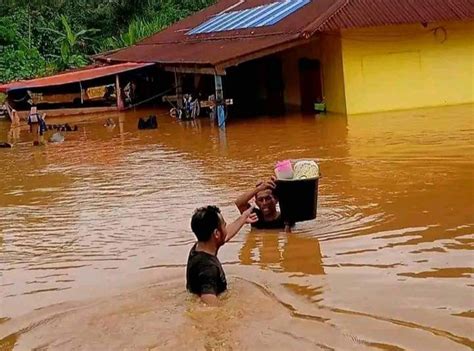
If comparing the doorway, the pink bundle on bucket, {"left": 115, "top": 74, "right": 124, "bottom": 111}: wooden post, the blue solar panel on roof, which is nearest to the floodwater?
the pink bundle on bucket

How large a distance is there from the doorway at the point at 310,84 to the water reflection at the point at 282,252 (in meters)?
15.7

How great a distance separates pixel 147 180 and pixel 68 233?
12.7 ft

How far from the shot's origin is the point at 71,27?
148ft

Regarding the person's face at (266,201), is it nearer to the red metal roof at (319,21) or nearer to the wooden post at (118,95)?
the red metal roof at (319,21)

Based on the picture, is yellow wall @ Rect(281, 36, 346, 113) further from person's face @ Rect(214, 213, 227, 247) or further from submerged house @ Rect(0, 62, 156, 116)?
person's face @ Rect(214, 213, 227, 247)

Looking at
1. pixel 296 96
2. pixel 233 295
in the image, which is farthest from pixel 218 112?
pixel 233 295

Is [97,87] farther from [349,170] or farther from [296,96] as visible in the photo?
[349,170]

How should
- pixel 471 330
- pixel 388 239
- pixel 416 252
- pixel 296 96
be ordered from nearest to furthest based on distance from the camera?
pixel 471 330 < pixel 416 252 < pixel 388 239 < pixel 296 96

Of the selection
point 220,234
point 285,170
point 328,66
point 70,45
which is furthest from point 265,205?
point 70,45

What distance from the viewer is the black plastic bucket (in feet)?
28.7

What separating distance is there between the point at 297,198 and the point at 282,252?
1.86 ft

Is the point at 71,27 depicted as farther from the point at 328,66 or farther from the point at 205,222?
the point at 205,222

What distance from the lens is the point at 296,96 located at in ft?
89.7

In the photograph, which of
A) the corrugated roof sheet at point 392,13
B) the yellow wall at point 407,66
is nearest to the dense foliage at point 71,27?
the yellow wall at point 407,66
